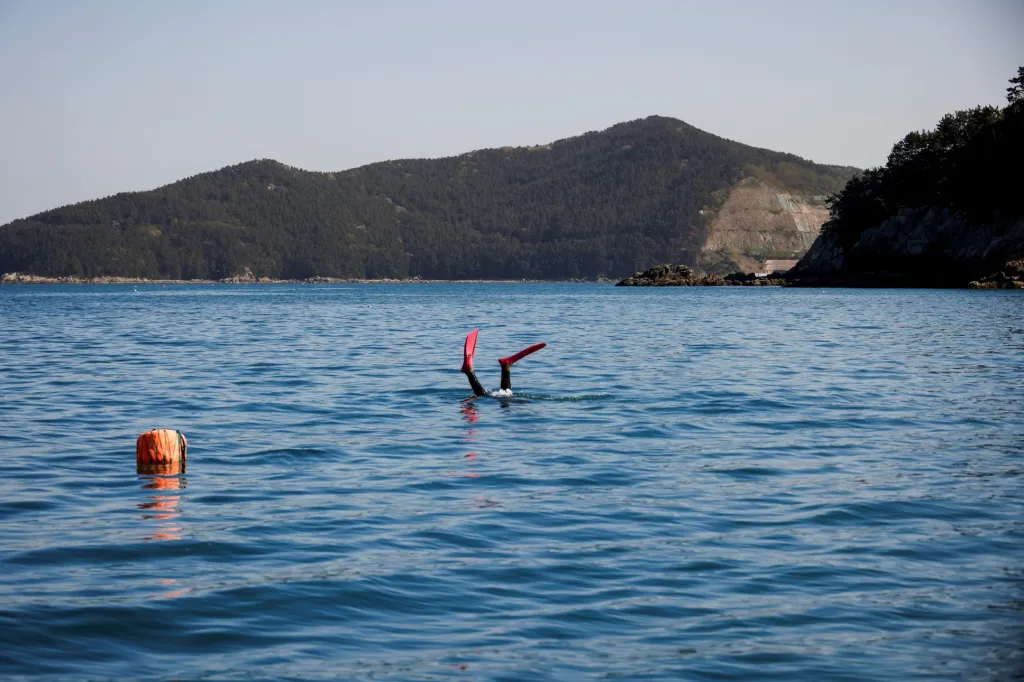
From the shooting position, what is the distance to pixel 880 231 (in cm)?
14425

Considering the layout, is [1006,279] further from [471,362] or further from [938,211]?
[471,362]

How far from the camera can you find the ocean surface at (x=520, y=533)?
876cm

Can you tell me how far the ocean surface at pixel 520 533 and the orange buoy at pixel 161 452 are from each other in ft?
1.21

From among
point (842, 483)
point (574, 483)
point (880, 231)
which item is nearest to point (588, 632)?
point (574, 483)

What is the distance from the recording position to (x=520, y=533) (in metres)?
12.4

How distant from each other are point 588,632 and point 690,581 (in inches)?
68.7

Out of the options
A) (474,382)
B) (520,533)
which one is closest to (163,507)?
(520,533)

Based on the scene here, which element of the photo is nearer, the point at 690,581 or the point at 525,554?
the point at 690,581

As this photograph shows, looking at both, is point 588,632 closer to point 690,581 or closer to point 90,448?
point 690,581

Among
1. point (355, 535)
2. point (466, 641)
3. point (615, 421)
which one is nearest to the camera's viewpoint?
point (466, 641)

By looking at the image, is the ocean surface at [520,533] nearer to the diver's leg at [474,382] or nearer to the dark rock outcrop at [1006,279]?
the diver's leg at [474,382]

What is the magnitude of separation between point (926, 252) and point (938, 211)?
5452 millimetres

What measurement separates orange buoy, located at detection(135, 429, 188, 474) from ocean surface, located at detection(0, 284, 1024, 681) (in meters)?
0.37

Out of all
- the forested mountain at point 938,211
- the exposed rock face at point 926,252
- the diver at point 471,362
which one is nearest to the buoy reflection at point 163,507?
the diver at point 471,362
